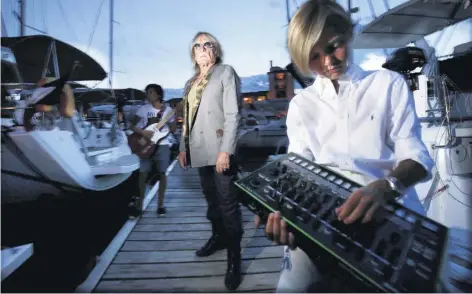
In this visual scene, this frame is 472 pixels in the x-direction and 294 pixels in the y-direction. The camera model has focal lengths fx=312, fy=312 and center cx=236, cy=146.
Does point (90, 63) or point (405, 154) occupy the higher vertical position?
point (90, 63)

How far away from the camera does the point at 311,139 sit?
42.9 inches

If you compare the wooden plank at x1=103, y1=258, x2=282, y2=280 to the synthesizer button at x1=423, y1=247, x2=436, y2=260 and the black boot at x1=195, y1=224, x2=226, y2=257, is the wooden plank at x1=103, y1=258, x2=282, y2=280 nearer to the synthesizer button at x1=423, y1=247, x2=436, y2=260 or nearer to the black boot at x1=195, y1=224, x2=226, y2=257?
the black boot at x1=195, y1=224, x2=226, y2=257

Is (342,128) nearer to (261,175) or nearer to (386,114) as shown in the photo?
(386,114)

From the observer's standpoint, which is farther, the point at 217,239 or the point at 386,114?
the point at 217,239

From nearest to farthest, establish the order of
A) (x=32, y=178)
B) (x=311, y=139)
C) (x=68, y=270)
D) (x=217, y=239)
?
(x=311, y=139) < (x=217, y=239) < (x=68, y=270) < (x=32, y=178)

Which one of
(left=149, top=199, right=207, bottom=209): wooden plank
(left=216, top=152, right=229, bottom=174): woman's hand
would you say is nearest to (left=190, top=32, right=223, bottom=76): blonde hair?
(left=216, top=152, right=229, bottom=174): woman's hand

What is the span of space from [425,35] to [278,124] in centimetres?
640

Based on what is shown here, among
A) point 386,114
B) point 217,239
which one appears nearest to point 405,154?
point 386,114

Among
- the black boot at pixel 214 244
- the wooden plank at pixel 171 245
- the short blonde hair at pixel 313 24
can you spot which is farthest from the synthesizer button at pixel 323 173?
the wooden plank at pixel 171 245

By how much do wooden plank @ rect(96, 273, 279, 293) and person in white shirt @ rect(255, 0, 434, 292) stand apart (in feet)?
4.36

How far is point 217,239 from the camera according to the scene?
281cm

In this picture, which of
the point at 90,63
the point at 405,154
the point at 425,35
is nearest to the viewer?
the point at 405,154

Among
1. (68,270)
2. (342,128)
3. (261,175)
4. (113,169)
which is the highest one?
(342,128)

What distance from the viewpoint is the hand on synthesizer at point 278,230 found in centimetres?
79
